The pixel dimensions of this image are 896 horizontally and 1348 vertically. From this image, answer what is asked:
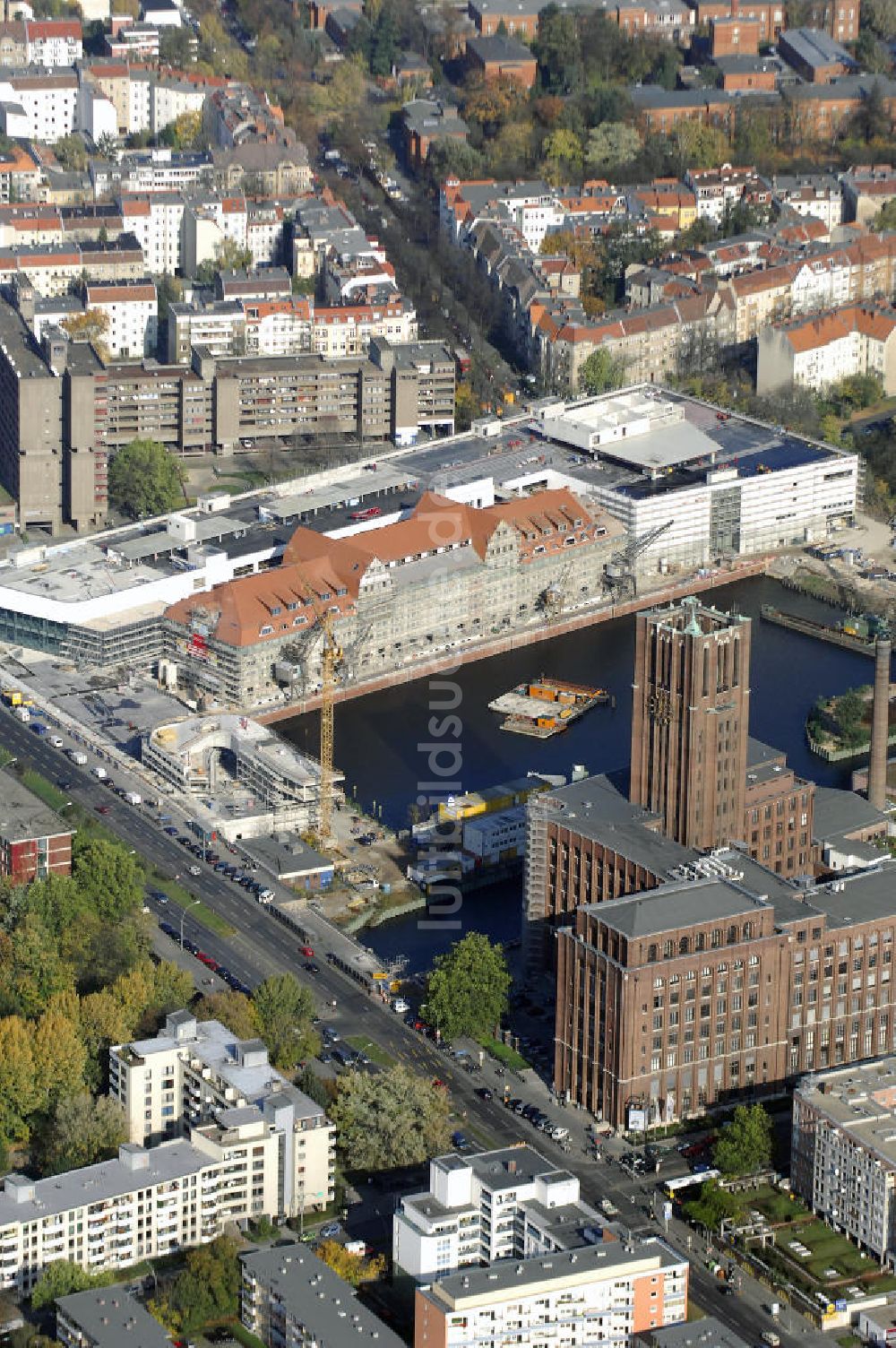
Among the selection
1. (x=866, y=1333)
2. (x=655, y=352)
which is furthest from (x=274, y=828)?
(x=655, y=352)

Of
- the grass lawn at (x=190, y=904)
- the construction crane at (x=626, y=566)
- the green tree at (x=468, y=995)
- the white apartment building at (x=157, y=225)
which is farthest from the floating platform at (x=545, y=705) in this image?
the white apartment building at (x=157, y=225)

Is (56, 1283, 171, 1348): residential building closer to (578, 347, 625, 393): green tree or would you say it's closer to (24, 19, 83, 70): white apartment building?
(578, 347, 625, 393): green tree

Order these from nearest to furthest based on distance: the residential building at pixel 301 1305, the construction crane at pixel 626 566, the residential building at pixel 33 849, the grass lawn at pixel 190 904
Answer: the residential building at pixel 301 1305 → the grass lawn at pixel 190 904 → the residential building at pixel 33 849 → the construction crane at pixel 626 566

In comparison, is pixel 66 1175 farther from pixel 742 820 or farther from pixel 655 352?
pixel 655 352

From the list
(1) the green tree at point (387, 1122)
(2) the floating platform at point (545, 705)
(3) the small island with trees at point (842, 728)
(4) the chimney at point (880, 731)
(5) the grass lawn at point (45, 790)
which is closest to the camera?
(1) the green tree at point (387, 1122)

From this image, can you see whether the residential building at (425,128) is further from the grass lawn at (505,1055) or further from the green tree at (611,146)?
the grass lawn at (505,1055)

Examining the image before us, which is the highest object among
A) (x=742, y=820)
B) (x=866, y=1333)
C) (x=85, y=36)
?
(x=85, y=36)

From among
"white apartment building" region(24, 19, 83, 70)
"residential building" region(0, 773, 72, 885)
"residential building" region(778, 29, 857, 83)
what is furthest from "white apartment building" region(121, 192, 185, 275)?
"residential building" region(0, 773, 72, 885)
